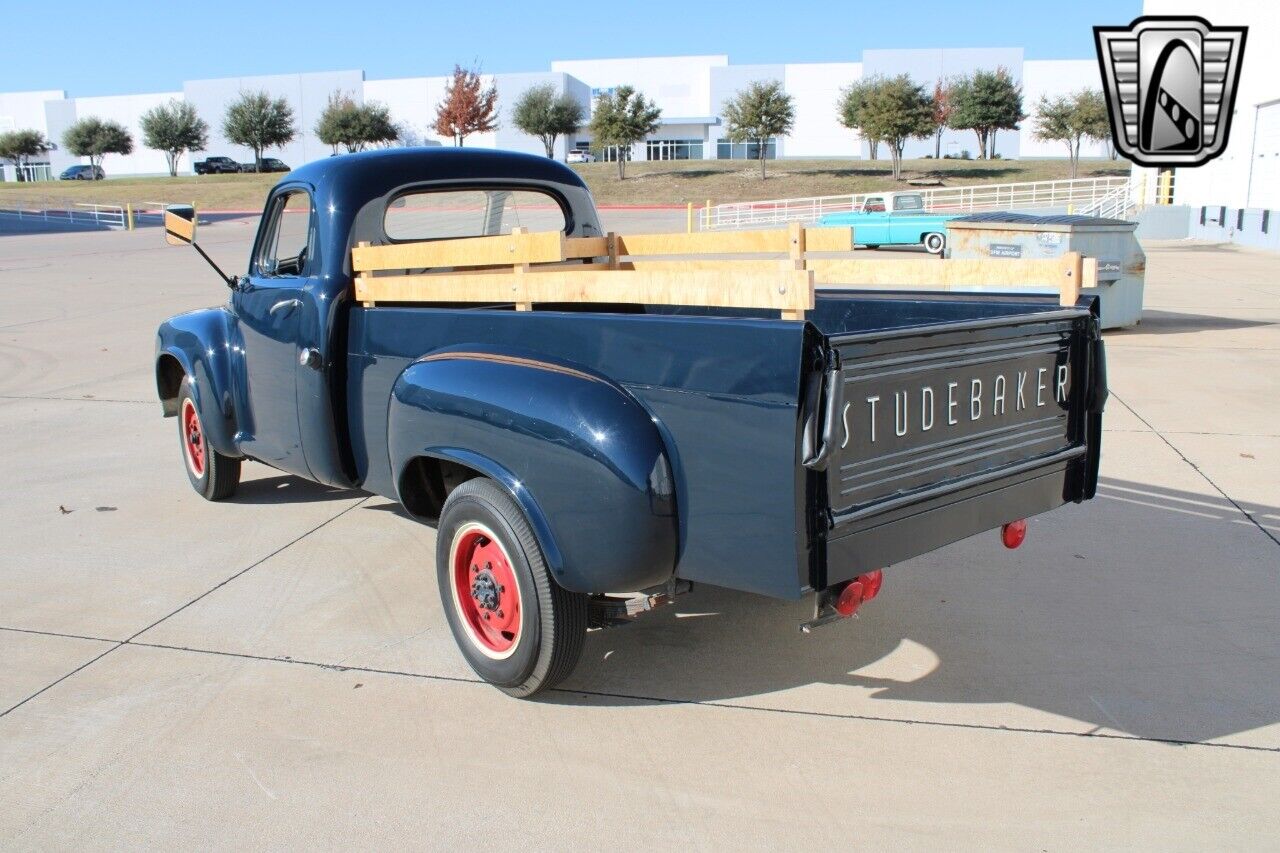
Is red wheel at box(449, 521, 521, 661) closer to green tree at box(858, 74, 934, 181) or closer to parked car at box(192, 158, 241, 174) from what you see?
green tree at box(858, 74, 934, 181)

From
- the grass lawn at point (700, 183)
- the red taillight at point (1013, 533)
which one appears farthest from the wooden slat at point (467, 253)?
the grass lawn at point (700, 183)

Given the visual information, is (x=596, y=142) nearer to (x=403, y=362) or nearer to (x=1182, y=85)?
(x=1182, y=85)

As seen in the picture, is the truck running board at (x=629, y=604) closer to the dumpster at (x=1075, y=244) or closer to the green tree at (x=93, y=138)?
the dumpster at (x=1075, y=244)

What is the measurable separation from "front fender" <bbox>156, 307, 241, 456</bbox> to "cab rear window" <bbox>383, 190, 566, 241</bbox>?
1.08m

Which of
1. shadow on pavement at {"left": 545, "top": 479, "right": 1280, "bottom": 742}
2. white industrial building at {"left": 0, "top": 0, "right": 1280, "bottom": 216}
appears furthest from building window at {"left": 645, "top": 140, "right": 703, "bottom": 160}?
shadow on pavement at {"left": 545, "top": 479, "right": 1280, "bottom": 742}

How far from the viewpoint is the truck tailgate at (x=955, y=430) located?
10.2 feet

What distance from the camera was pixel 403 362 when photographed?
4137 millimetres

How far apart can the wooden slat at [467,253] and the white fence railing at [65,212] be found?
132 ft

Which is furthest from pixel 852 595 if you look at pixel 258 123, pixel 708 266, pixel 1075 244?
pixel 258 123

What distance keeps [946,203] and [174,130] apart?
185 feet

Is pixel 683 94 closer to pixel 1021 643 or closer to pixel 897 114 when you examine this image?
pixel 897 114

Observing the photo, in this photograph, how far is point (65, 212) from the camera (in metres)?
47.0

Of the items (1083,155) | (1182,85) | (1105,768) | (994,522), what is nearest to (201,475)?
(994,522)

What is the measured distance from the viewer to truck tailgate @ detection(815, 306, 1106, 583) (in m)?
3.10
